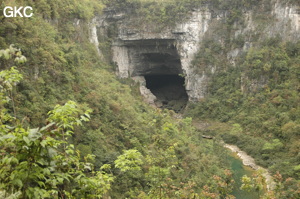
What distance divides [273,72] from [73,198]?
24873mm

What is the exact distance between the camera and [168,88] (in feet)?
120

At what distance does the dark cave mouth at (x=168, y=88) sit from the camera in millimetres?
34884

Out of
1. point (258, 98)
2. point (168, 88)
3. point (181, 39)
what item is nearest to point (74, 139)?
point (258, 98)

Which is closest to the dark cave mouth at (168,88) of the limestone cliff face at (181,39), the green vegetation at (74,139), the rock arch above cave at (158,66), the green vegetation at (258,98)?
the rock arch above cave at (158,66)

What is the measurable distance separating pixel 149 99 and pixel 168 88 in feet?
22.0

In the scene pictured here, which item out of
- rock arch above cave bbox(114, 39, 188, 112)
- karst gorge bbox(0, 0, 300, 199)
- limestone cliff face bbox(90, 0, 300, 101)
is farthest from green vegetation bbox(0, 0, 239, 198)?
rock arch above cave bbox(114, 39, 188, 112)

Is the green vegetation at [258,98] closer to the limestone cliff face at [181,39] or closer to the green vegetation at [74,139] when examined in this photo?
the limestone cliff face at [181,39]

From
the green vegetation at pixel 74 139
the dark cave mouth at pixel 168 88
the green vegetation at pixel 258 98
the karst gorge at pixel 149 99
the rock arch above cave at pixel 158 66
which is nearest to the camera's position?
the green vegetation at pixel 74 139

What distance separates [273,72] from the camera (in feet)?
82.3

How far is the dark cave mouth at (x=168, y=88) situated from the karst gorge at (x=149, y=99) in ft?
0.56

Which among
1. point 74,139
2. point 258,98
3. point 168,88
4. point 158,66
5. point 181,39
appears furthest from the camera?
point 168,88

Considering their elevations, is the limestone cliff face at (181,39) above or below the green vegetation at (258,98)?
above

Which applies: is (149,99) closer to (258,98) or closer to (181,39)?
(181,39)

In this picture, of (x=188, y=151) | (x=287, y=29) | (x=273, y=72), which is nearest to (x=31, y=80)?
(x=188, y=151)
